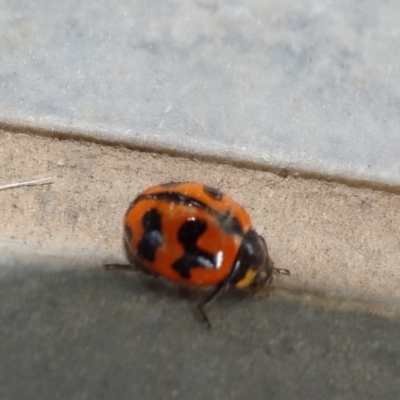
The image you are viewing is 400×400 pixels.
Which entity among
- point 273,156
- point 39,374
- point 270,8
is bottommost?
point 39,374

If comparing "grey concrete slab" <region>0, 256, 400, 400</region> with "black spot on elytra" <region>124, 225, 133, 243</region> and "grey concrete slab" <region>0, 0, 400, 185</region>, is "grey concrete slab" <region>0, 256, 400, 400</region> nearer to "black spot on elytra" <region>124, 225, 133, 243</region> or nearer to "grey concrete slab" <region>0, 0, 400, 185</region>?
"black spot on elytra" <region>124, 225, 133, 243</region>

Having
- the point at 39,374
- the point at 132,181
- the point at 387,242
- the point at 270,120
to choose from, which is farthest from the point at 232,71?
the point at 39,374

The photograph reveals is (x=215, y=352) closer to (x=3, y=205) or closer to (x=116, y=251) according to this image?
(x=116, y=251)

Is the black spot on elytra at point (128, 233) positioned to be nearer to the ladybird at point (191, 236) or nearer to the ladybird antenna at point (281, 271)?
the ladybird at point (191, 236)

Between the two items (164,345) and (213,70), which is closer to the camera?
(164,345)

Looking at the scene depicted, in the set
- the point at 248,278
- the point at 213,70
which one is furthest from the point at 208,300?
the point at 213,70

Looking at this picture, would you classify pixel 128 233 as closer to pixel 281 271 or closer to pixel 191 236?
pixel 191 236
